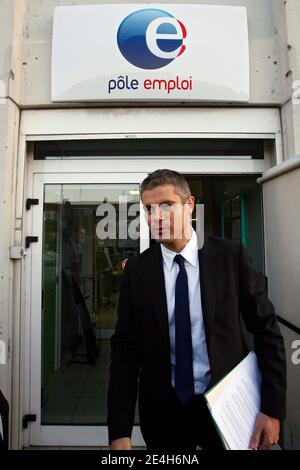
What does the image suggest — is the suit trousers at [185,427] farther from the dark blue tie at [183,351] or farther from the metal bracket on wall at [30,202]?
the metal bracket on wall at [30,202]

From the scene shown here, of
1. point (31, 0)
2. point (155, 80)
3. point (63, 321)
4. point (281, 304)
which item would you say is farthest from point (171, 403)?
point (31, 0)

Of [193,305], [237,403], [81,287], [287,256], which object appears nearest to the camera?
[237,403]

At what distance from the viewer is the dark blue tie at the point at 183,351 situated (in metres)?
1.28

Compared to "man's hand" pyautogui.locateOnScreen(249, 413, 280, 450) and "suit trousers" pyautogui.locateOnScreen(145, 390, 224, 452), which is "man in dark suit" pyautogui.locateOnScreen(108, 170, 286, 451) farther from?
"man's hand" pyautogui.locateOnScreen(249, 413, 280, 450)

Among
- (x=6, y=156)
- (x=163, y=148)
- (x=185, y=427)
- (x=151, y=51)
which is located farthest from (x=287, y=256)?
(x=6, y=156)

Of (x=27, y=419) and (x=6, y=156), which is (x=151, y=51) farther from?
(x=27, y=419)

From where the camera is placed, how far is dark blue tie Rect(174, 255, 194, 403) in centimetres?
128

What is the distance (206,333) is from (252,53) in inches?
88.6

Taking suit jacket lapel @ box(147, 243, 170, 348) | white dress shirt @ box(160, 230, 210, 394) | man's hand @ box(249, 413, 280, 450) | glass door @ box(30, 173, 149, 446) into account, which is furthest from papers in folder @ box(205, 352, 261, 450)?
glass door @ box(30, 173, 149, 446)

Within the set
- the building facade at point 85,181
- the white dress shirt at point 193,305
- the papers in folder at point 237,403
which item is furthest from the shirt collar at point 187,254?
the building facade at point 85,181

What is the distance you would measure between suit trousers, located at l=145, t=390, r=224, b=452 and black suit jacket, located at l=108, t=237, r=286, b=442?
0.12 ft

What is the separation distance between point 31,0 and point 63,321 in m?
2.66

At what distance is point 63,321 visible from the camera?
2.85 meters

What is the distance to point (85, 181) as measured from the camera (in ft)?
8.92
